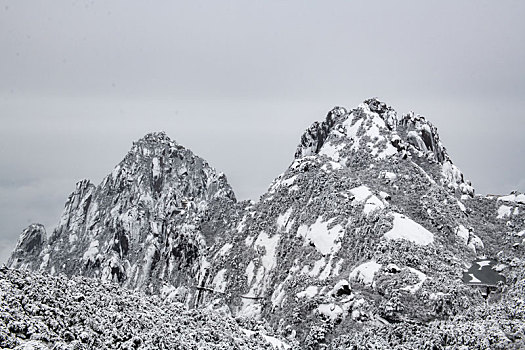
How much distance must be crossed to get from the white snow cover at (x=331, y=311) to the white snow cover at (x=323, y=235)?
571 inches

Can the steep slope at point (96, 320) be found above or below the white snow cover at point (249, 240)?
below

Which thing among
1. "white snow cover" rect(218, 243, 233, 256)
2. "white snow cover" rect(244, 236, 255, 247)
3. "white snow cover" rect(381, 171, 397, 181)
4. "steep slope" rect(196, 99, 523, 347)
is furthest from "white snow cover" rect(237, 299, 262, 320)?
"white snow cover" rect(381, 171, 397, 181)

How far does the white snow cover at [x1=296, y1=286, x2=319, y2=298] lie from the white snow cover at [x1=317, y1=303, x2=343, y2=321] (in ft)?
12.0

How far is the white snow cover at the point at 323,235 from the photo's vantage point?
70062mm

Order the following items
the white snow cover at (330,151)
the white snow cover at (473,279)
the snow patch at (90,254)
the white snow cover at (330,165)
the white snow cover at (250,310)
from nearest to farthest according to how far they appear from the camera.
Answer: the white snow cover at (473,279) < the white snow cover at (250,310) < the white snow cover at (330,165) < the white snow cover at (330,151) < the snow patch at (90,254)

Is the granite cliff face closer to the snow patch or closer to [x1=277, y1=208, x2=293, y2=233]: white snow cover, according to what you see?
[x1=277, y1=208, x2=293, y2=233]: white snow cover

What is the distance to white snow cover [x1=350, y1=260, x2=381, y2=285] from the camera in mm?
57875

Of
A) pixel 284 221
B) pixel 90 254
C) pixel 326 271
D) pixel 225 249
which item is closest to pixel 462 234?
pixel 326 271

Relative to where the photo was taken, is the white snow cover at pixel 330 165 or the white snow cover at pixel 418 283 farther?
the white snow cover at pixel 330 165

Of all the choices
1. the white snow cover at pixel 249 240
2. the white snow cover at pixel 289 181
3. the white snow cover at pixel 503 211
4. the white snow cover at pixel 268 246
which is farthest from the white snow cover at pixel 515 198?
the white snow cover at pixel 249 240

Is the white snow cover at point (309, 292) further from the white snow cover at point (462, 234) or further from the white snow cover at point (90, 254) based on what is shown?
the white snow cover at point (90, 254)

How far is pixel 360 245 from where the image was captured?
65.5m

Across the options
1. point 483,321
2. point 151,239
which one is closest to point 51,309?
point 483,321

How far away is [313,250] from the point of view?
7225 centimetres
